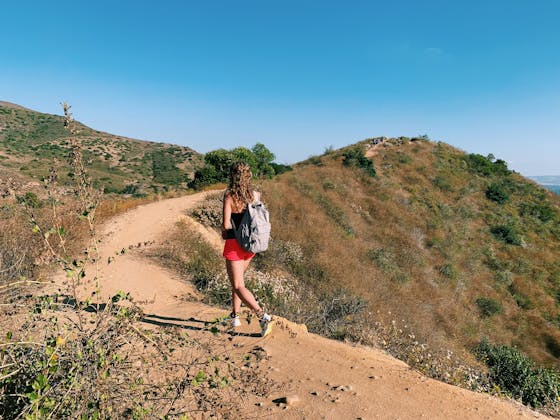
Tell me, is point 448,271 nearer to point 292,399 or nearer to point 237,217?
point 237,217

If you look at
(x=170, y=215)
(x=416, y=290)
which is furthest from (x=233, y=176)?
(x=416, y=290)

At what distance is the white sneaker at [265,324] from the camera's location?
416 cm

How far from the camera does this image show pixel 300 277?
878 cm

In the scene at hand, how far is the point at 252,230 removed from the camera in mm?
3807

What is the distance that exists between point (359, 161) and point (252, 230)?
926 inches

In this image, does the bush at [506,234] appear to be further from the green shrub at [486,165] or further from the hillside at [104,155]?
the hillside at [104,155]

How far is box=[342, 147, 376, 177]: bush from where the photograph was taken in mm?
24836

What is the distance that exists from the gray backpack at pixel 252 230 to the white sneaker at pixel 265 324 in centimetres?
91

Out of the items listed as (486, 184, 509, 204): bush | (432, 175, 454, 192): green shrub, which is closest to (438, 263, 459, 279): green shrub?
(432, 175, 454, 192): green shrub

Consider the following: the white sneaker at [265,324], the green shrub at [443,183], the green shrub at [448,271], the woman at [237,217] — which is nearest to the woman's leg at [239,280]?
the woman at [237,217]

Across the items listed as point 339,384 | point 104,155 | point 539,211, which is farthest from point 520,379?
point 104,155

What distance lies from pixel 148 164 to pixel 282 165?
27.6m

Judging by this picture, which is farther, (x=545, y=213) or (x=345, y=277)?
(x=545, y=213)

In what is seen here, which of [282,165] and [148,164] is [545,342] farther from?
[148,164]
